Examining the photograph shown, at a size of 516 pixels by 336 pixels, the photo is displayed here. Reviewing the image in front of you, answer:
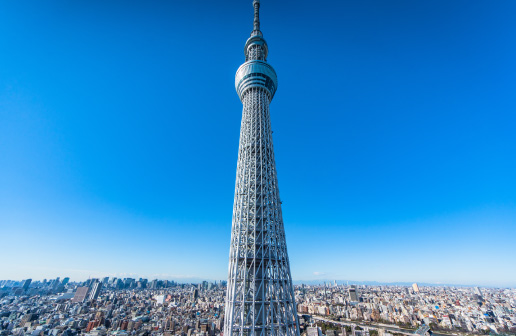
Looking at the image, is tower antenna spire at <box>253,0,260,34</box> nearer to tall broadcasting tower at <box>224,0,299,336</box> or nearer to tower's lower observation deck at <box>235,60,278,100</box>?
tower's lower observation deck at <box>235,60,278,100</box>

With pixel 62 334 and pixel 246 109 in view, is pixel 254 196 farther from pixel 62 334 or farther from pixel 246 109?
pixel 62 334

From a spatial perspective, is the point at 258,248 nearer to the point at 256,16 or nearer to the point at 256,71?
the point at 256,71

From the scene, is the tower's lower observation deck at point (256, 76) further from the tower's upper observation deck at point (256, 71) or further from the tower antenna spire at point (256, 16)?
the tower antenna spire at point (256, 16)

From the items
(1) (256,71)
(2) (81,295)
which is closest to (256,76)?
(1) (256,71)

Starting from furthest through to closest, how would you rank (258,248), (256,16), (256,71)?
1. (256,16)
2. (256,71)
3. (258,248)

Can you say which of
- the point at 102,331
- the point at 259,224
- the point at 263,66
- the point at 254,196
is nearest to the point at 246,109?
the point at 263,66
